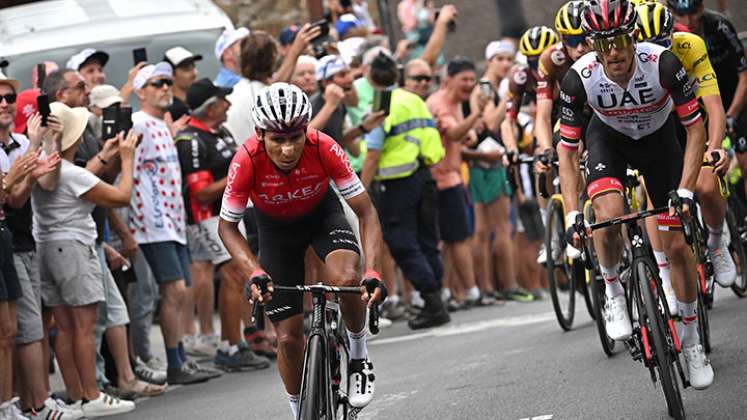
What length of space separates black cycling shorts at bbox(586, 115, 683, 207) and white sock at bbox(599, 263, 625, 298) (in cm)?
48

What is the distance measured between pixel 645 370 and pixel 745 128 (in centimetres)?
402

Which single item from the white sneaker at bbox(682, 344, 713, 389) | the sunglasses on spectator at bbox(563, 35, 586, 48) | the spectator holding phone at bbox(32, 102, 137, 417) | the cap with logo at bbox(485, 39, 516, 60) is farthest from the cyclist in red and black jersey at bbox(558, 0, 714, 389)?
the cap with logo at bbox(485, 39, 516, 60)

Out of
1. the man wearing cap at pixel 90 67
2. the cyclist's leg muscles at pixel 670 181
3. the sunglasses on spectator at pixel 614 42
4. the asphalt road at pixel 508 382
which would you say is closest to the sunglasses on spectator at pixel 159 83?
the man wearing cap at pixel 90 67

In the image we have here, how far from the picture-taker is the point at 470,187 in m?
16.4

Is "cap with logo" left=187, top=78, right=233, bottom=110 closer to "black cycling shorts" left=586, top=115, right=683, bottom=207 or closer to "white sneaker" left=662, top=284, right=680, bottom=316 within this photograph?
"black cycling shorts" left=586, top=115, right=683, bottom=207

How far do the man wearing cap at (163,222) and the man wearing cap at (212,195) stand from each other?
19.2 inches

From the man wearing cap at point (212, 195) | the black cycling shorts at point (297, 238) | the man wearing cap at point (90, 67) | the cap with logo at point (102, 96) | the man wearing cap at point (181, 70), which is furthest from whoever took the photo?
the man wearing cap at point (181, 70)

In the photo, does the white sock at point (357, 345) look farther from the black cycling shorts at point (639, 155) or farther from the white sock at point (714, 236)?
the white sock at point (714, 236)

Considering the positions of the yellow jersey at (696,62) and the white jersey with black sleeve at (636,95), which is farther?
the yellow jersey at (696,62)

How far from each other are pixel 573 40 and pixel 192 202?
11.9 feet

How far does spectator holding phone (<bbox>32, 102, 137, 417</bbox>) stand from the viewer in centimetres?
1054

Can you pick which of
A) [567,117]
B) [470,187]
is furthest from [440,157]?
[567,117]

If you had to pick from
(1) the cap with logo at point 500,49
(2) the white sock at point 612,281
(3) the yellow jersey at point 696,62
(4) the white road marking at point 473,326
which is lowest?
(4) the white road marking at point 473,326

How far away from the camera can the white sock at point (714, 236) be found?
10258 millimetres
